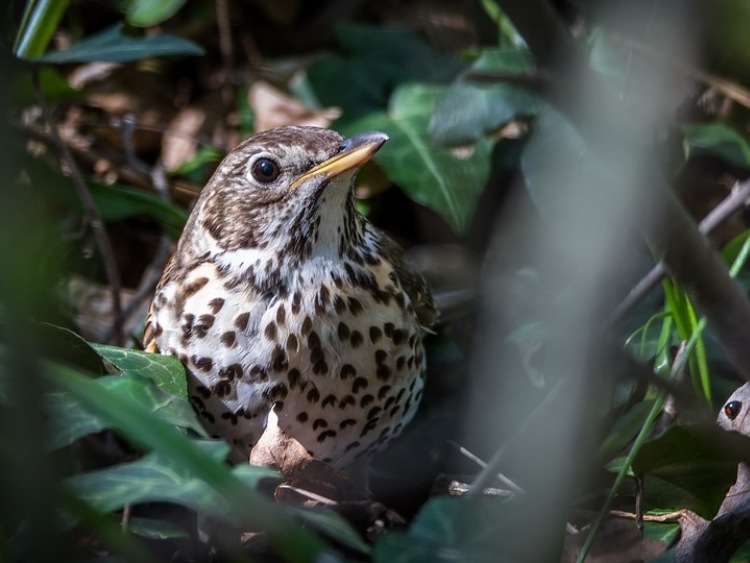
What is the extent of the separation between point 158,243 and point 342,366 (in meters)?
2.05

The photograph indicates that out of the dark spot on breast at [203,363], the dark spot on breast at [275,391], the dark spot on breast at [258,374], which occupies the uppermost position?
the dark spot on breast at [203,363]

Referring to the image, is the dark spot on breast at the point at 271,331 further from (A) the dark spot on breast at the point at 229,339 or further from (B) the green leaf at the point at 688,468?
(B) the green leaf at the point at 688,468

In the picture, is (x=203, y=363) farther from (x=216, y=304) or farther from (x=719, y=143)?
(x=719, y=143)

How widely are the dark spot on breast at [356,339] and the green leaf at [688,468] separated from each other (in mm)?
776

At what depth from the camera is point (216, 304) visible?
286 centimetres

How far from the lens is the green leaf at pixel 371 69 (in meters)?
4.31

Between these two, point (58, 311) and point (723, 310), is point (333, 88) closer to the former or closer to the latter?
point (58, 311)

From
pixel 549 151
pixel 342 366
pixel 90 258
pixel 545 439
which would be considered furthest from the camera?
pixel 90 258

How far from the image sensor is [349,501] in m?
2.88

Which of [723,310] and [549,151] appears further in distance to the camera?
[549,151]

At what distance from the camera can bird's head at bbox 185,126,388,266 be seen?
286 cm

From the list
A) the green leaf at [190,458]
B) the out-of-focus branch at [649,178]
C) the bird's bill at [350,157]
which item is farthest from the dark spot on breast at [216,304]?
the out-of-focus branch at [649,178]

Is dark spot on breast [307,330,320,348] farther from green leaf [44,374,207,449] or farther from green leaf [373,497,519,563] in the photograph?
green leaf [373,497,519,563]

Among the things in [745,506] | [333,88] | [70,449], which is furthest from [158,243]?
[745,506]
